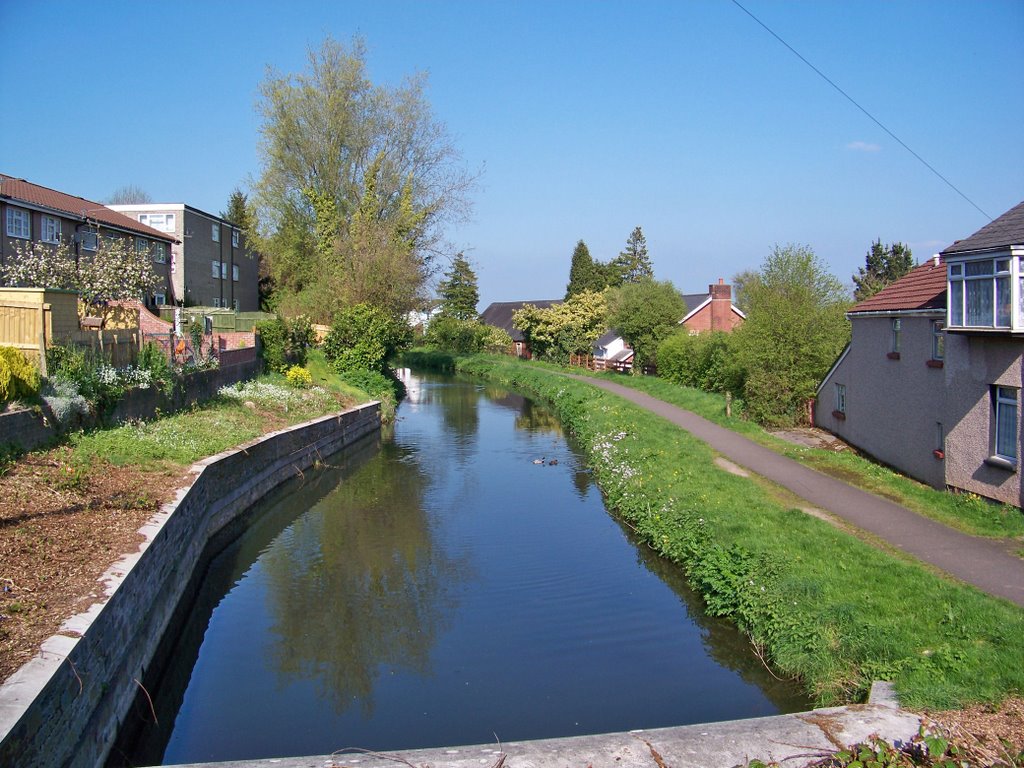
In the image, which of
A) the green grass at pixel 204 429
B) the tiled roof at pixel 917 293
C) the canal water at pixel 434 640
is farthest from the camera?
the tiled roof at pixel 917 293

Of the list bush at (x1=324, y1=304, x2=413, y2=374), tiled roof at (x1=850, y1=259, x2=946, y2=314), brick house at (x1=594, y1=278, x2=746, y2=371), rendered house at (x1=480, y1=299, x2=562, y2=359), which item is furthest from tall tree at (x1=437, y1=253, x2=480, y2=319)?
tiled roof at (x1=850, y1=259, x2=946, y2=314)

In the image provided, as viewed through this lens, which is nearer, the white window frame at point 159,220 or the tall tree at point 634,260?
the white window frame at point 159,220

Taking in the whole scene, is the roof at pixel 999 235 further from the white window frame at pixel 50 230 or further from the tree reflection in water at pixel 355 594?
the white window frame at pixel 50 230

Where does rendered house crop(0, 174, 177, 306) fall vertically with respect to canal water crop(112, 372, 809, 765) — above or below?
above

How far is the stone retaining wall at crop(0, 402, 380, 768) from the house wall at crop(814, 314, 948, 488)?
13944 mm

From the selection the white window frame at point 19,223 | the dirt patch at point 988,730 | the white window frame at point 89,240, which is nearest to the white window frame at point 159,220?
the white window frame at point 89,240

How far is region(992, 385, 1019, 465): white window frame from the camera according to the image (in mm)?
13680

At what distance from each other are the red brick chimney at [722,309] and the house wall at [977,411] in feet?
108

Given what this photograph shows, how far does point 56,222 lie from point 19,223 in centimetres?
276

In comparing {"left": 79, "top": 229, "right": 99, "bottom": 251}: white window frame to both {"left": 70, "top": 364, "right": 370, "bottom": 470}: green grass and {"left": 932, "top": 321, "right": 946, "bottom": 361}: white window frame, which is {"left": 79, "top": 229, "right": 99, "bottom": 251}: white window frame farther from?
{"left": 932, "top": 321, "right": 946, "bottom": 361}: white window frame

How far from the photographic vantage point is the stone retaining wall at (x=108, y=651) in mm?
5941

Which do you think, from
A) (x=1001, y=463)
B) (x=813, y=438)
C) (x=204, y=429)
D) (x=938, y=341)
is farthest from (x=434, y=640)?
(x=813, y=438)

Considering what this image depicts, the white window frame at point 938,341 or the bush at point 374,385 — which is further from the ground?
the white window frame at point 938,341

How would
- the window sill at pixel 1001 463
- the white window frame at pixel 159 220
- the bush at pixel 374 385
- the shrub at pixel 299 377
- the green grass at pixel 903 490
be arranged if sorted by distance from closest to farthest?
the green grass at pixel 903 490, the window sill at pixel 1001 463, the shrub at pixel 299 377, the bush at pixel 374 385, the white window frame at pixel 159 220
